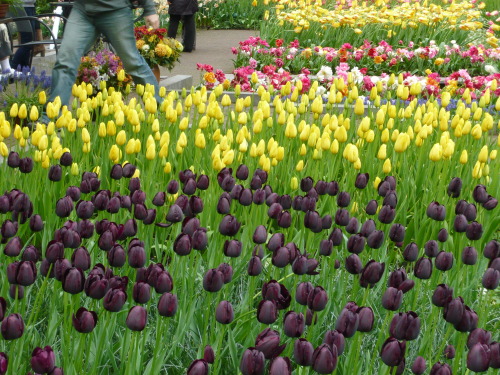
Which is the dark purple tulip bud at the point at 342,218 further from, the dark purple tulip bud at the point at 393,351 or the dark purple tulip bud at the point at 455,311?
the dark purple tulip bud at the point at 393,351

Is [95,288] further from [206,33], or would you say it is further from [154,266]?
[206,33]

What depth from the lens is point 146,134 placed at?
431 cm

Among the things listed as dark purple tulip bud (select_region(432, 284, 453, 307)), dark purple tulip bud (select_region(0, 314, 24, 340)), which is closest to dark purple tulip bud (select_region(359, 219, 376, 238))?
dark purple tulip bud (select_region(432, 284, 453, 307))

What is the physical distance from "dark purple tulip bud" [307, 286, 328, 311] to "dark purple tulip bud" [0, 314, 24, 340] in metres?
0.62

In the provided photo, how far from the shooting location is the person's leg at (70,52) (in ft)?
18.4

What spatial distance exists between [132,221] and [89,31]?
3871 mm

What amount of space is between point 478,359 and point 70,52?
4.61 meters

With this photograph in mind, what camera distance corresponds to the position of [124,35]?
5.88m

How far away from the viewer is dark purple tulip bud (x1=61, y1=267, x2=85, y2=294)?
176 centimetres

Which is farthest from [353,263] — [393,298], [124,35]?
[124,35]

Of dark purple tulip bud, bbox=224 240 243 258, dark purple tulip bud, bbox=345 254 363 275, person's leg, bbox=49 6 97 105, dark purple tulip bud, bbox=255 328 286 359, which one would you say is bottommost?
person's leg, bbox=49 6 97 105

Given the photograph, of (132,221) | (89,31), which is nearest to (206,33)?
(89,31)

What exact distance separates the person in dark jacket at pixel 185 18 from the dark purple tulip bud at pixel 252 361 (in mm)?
11357

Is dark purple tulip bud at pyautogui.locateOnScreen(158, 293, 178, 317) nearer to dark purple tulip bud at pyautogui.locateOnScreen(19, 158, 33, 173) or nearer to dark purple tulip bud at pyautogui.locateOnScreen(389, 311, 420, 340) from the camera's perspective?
dark purple tulip bud at pyautogui.locateOnScreen(389, 311, 420, 340)
